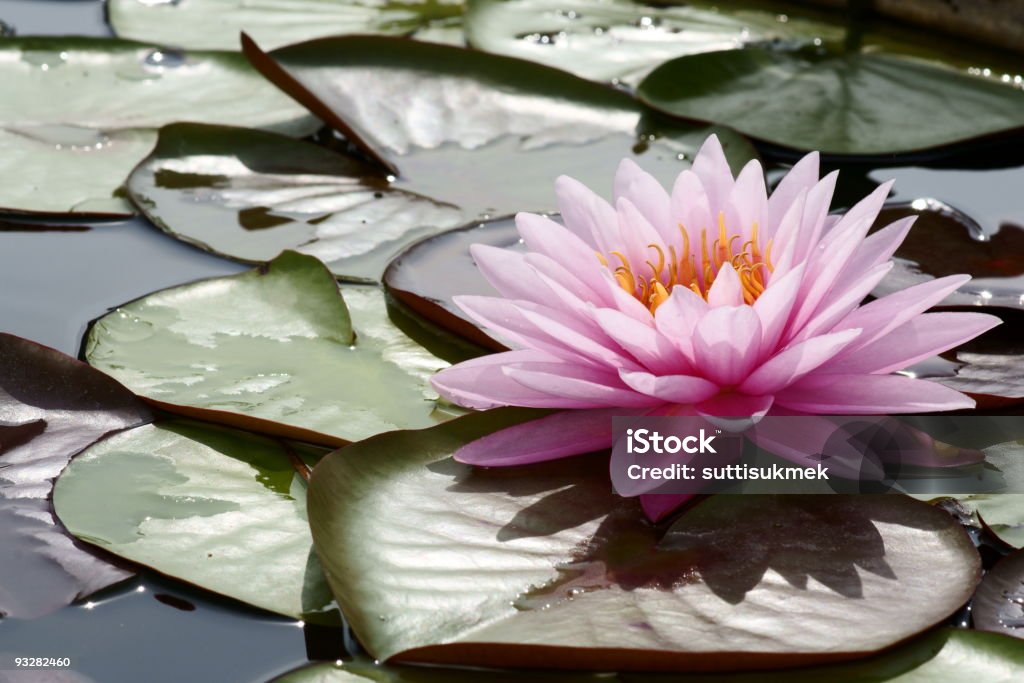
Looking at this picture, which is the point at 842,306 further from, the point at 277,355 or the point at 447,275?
the point at 277,355

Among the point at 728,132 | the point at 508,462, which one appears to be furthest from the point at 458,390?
the point at 728,132

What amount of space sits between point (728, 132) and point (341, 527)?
3.69 ft

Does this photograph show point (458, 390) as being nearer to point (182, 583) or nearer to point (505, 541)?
point (505, 541)

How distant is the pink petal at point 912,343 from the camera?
112cm

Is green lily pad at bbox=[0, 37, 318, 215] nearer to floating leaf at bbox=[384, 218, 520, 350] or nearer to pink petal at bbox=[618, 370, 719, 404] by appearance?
floating leaf at bbox=[384, 218, 520, 350]

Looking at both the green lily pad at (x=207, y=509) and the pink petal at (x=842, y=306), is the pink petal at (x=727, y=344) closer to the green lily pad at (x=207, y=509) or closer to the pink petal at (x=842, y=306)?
the pink petal at (x=842, y=306)

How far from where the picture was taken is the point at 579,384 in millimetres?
1080

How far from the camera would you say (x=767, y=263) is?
1.19 m

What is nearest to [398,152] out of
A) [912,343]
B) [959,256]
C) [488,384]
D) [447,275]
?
[447,275]

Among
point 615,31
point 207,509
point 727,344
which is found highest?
point 615,31

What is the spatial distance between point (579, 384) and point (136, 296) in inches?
30.9

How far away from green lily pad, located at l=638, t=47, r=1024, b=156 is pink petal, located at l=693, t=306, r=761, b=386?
3.10 ft

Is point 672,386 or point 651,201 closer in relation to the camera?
point 672,386

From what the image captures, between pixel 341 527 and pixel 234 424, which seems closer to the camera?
pixel 341 527
